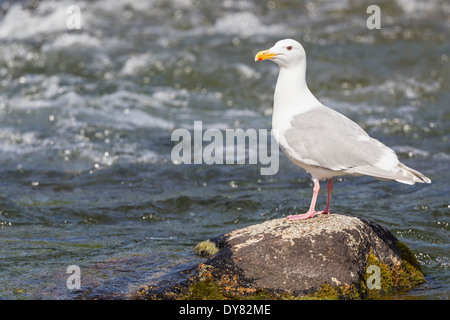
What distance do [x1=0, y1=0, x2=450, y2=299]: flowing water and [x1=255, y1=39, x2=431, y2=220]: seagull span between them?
96cm

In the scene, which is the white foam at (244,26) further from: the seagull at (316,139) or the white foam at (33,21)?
the seagull at (316,139)

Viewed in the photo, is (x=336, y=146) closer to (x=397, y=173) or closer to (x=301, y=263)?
(x=397, y=173)

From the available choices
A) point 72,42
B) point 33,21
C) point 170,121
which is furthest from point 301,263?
point 33,21

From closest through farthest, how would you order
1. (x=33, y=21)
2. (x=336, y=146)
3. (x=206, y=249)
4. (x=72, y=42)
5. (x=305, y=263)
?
(x=305, y=263) → (x=336, y=146) → (x=206, y=249) → (x=72, y=42) → (x=33, y=21)

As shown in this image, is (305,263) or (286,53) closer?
(305,263)

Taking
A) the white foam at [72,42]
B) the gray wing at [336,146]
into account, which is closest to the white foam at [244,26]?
the white foam at [72,42]

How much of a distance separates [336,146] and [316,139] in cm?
17

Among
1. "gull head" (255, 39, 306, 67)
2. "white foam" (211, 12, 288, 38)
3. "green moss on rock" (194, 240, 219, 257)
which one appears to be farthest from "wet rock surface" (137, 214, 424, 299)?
"white foam" (211, 12, 288, 38)

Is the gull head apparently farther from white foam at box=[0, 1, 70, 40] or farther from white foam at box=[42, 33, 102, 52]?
white foam at box=[0, 1, 70, 40]

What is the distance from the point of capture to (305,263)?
4.72m

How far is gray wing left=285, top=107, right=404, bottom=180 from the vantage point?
4.97 m

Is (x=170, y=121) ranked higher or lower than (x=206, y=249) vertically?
higher

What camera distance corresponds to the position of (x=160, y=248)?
5.92 metres
